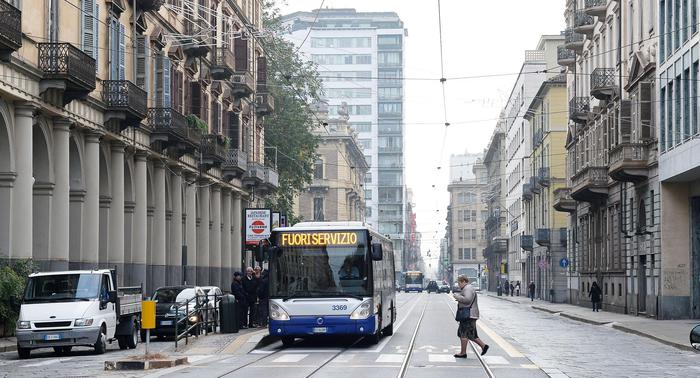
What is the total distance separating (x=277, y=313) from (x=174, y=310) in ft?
17.1

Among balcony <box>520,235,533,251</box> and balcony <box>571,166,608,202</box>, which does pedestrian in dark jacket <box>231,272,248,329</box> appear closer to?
balcony <box>571,166,608,202</box>

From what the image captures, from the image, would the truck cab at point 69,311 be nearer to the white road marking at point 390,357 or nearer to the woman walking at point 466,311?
the white road marking at point 390,357

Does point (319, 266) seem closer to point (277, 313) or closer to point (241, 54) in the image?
point (277, 313)

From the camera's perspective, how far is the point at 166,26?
154 feet

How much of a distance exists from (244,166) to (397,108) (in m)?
135

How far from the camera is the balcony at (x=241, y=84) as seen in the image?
196 ft

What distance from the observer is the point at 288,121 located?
76.0 meters

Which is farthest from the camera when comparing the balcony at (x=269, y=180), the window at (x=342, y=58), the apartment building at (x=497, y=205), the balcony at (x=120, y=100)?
the window at (x=342, y=58)

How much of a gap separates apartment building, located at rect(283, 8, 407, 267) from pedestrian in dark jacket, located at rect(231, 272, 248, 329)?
141m

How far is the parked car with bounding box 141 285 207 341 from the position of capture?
3030 cm

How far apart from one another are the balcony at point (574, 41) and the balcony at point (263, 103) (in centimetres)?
1678

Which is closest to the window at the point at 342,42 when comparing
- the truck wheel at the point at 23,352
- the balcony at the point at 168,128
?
the balcony at the point at 168,128

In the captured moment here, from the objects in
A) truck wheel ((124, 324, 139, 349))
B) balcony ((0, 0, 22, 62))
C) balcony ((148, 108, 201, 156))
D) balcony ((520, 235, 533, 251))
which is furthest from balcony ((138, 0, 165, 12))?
balcony ((520, 235, 533, 251))

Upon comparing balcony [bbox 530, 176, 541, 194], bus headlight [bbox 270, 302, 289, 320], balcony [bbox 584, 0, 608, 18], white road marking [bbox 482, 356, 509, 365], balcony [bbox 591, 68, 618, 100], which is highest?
balcony [bbox 584, 0, 608, 18]
